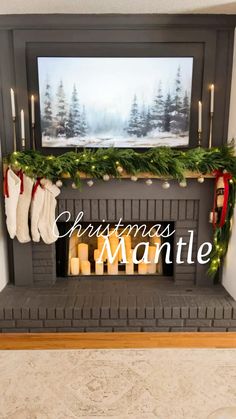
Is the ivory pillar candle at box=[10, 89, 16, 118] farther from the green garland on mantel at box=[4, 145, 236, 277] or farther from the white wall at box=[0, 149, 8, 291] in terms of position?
the white wall at box=[0, 149, 8, 291]

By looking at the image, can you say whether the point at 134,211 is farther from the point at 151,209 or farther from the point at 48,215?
the point at 48,215

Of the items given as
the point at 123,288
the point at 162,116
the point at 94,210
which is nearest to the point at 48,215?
the point at 94,210

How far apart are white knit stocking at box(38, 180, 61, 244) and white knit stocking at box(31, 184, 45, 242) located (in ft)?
0.08

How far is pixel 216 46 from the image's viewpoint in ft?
8.33

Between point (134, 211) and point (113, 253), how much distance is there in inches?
17.2

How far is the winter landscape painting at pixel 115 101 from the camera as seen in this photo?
2.57 metres

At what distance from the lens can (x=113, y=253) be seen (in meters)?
2.95

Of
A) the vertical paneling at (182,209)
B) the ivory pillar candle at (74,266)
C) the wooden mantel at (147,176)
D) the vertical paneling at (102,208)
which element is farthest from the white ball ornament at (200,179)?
the ivory pillar candle at (74,266)

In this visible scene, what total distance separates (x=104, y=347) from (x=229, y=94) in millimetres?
2029

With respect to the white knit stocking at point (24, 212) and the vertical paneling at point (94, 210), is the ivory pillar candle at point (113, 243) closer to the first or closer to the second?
the vertical paneling at point (94, 210)

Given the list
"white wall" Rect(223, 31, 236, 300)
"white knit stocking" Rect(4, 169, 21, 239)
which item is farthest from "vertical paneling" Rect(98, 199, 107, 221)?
"white wall" Rect(223, 31, 236, 300)

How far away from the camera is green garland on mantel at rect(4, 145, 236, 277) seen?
2.49m

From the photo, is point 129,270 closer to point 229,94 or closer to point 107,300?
point 107,300

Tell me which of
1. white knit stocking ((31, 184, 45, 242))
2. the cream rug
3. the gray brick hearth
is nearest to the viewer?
the cream rug
